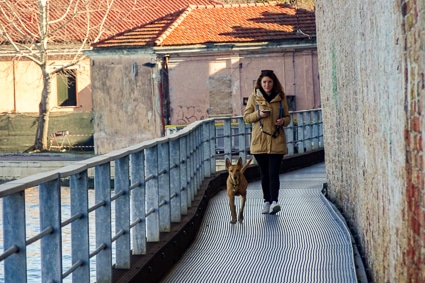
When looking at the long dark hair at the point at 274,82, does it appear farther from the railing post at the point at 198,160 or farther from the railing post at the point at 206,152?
the railing post at the point at 206,152

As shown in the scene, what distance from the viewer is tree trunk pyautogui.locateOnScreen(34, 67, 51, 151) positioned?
49812 millimetres

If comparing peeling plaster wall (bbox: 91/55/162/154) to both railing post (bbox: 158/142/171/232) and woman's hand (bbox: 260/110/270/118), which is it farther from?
railing post (bbox: 158/142/171/232)

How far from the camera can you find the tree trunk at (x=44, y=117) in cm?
4981

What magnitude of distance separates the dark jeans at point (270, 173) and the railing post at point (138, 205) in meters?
4.78

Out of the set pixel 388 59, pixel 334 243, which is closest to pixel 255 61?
pixel 334 243

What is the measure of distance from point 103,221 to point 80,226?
0.85m

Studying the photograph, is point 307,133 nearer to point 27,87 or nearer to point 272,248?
point 272,248

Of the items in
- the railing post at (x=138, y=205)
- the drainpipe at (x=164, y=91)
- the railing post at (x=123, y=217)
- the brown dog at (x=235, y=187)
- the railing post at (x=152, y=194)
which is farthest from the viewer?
the drainpipe at (x=164, y=91)

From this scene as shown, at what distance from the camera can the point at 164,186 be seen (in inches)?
512

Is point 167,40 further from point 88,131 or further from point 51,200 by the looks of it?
point 51,200

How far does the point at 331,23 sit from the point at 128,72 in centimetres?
3051

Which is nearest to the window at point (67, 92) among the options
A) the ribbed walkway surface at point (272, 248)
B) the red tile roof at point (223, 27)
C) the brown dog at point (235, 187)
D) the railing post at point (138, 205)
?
the red tile roof at point (223, 27)

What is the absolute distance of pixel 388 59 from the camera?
7516 mm

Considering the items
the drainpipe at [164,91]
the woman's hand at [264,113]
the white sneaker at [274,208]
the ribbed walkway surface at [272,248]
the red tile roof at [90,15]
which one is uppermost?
the red tile roof at [90,15]
